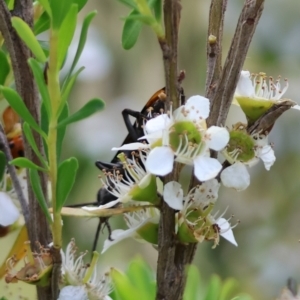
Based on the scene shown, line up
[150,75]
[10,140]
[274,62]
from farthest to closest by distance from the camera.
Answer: [150,75]
[274,62]
[10,140]

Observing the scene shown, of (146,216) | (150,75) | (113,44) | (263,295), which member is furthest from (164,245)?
(150,75)

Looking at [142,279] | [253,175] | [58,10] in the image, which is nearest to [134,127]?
[142,279]

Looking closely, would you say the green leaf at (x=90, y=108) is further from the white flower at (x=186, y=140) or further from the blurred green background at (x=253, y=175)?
the blurred green background at (x=253, y=175)

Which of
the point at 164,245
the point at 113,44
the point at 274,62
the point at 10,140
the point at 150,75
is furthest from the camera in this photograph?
the point at 150,75

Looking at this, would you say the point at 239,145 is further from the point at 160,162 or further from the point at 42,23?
the point at 42,23

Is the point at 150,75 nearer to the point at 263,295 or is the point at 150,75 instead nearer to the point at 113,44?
the point at 113,44
